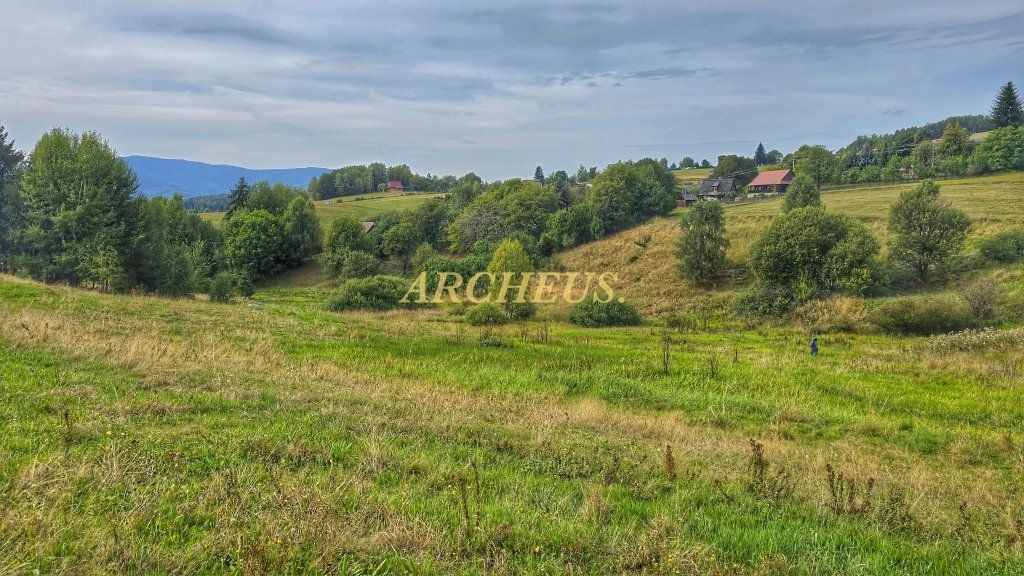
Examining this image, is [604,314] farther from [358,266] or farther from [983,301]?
[358,266]

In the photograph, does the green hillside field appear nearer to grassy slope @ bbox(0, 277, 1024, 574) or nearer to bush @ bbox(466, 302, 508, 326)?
grassy slope @ bbox(0, 277, 1024, 574)

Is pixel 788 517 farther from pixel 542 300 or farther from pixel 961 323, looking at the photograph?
pixel 542 300

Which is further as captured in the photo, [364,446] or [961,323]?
[961,323]

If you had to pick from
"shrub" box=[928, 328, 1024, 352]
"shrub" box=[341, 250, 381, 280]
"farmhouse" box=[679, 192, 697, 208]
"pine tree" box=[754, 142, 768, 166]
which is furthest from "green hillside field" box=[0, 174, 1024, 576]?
"pine tree" box=[754, 142, 768, 166]

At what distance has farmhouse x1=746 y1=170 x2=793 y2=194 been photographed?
8462cm

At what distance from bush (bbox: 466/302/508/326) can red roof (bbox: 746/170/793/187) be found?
69.5 meters

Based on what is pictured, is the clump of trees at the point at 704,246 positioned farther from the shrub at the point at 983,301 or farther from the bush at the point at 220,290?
the bush at the point at 220,290

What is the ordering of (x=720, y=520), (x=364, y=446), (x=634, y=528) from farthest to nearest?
(x=364, y=446) → (x=720, y=520) → (x=634, y=528)

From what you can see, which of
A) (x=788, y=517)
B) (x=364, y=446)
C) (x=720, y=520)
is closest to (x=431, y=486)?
(x=364, y=446)

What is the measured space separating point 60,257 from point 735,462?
136 feet

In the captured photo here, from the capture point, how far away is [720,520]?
5.18 m

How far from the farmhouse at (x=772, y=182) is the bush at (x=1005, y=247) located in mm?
51000

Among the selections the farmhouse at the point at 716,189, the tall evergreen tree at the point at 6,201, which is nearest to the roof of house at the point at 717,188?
the farmhouse at the point at 716,189

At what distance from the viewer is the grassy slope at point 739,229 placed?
42.1 meters
